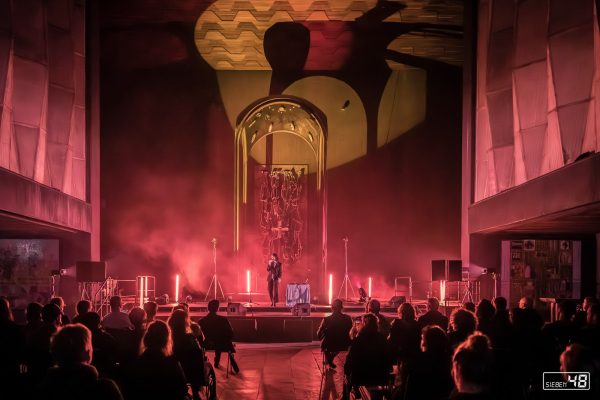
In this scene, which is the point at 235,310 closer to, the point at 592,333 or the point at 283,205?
the point at 283,205

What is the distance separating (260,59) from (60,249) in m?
7.63

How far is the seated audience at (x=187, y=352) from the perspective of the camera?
662 centimetres

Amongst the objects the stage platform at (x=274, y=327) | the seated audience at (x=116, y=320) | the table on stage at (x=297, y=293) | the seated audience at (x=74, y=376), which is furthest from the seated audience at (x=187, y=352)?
the table on stage at (x=297, y=293)

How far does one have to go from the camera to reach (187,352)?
663 centimetres

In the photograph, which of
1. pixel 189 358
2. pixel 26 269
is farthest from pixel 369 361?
pixel 26 269

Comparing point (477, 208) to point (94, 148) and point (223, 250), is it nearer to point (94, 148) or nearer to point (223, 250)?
point (223, 250)

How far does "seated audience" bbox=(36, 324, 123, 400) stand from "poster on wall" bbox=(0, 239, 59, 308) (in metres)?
14.1

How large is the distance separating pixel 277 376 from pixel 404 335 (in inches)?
144

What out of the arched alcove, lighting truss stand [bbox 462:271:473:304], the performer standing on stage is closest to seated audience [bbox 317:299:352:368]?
lighting truss stand [bbox 462:271:473:304]

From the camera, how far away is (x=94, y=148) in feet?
58.6

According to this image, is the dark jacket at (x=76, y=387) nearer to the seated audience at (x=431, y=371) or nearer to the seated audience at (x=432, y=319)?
the seated audience at (x=431, y=371)

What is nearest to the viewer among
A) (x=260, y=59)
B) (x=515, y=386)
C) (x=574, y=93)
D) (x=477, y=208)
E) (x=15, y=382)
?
(x=15, y=382)

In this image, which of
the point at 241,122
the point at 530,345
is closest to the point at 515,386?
the point at 530,345

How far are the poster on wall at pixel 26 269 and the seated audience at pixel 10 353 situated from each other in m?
11.8
